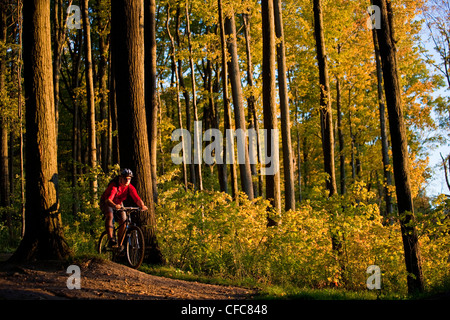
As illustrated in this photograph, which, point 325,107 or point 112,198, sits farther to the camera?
point 325,107

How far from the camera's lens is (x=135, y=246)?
1008cm

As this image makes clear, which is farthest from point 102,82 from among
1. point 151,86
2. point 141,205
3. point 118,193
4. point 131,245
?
point 131,245

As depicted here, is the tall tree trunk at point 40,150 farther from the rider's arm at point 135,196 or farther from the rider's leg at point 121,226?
the rider's arm at point 135,196

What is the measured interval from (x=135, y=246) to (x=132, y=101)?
327 centimetres

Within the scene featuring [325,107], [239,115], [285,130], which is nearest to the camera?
[325,107]

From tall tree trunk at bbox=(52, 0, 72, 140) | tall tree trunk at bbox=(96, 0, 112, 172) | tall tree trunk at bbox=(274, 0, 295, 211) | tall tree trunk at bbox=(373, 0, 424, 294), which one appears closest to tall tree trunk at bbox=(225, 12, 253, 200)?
Answer: tall tree trunk at bbox=(274, 0, 295, 211)

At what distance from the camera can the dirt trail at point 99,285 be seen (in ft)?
23.0

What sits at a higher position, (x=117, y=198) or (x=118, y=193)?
(x=118, y=193)

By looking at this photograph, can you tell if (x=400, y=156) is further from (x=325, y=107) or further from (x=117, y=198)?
(x=117, y=198)

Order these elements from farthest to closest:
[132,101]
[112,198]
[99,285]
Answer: [132,101], [112,198], [99,285]

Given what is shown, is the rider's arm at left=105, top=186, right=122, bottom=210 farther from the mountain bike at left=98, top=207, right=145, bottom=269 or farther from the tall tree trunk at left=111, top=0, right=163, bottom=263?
the tall tree trunk at left=111, top=0, right=163, bottom=263

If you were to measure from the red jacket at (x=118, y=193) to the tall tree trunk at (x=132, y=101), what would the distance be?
1.84 ft
